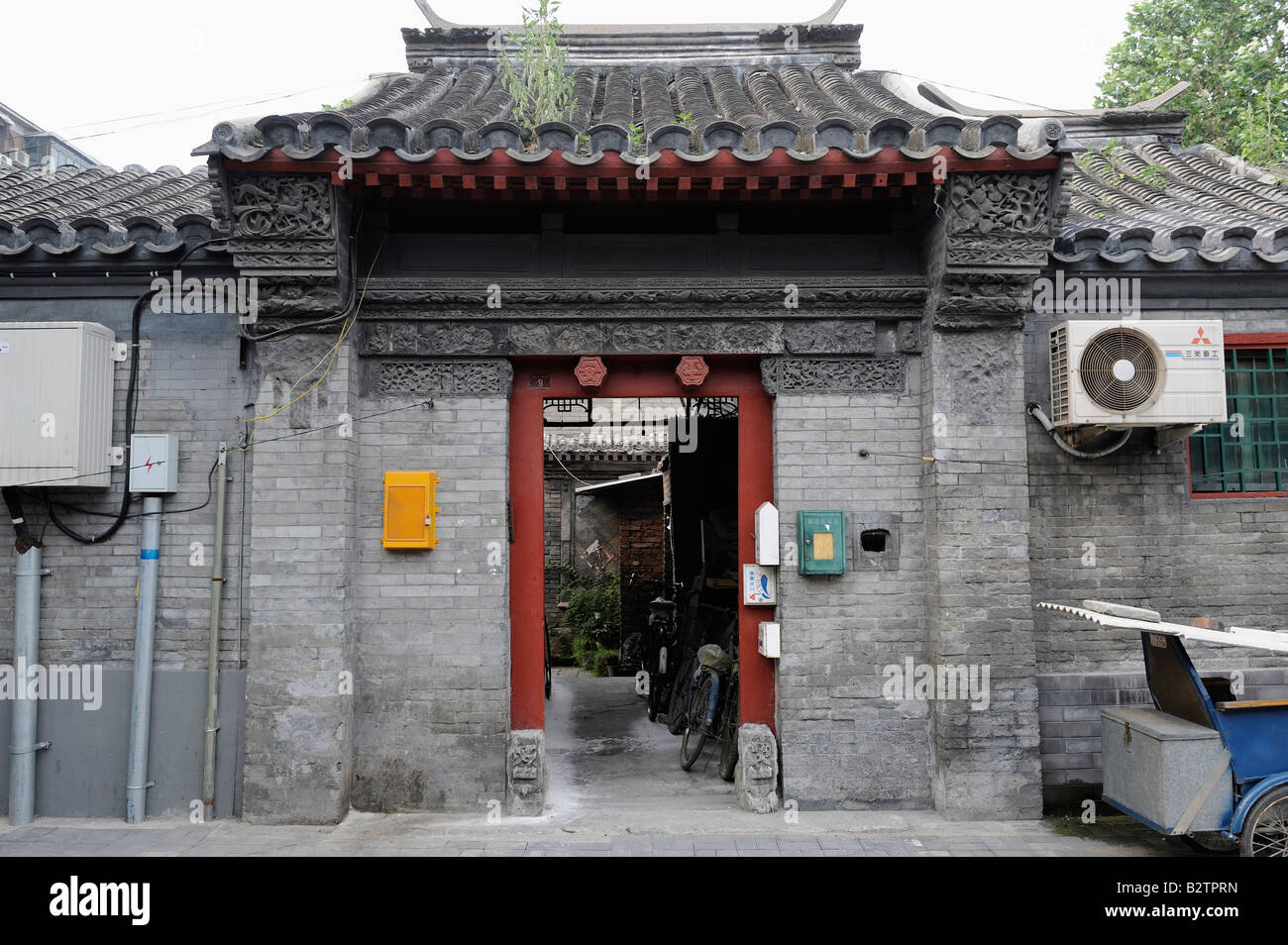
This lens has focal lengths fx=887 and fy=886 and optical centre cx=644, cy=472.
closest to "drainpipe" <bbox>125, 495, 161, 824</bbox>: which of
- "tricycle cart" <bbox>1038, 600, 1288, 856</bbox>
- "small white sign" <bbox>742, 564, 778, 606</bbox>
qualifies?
"small white sign" <bbox>742, 564, 778, 606</bbox>

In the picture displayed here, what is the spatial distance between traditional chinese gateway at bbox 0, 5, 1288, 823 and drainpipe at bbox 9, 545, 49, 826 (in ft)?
0.42

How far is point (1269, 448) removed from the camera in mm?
6973

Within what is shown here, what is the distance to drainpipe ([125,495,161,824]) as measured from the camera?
6.27 metres

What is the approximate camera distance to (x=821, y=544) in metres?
6.48

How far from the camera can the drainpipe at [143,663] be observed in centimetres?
627

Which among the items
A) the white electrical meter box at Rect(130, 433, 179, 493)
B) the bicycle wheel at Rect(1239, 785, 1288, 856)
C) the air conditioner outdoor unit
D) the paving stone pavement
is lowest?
the paving stone pavement

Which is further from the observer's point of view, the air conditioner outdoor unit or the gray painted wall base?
the gray painted wall base

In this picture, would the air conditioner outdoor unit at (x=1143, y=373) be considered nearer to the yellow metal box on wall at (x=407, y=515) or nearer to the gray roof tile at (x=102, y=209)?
the yellow metal box on wall at (x=407, y=515)

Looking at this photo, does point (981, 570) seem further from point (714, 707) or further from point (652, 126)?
point (652, 126)

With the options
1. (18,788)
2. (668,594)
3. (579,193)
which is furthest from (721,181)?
(668,594)

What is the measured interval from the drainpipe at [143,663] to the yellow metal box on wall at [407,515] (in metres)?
1.68

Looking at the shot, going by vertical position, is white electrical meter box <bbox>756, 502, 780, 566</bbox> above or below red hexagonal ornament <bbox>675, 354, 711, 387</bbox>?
below

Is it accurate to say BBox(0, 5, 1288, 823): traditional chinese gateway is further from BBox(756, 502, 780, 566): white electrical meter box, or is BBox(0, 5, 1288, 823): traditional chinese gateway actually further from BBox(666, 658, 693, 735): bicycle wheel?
BBox(666, 658, 693, 735): bicycle wheel
